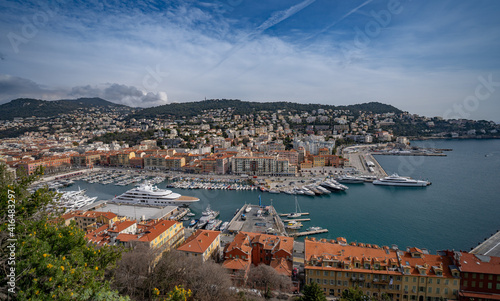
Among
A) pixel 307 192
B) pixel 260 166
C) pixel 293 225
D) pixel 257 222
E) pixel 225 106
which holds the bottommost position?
pixel 293 225

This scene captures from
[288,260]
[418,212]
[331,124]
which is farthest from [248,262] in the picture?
[331,124]

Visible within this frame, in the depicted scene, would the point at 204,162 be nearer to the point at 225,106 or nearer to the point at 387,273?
the point at 387,273

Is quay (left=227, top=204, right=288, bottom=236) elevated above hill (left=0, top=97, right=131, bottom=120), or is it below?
below

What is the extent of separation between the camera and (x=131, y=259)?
6.51 meters

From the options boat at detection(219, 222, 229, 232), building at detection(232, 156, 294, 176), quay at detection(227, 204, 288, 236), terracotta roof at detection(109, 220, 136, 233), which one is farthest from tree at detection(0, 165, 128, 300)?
building at detection(232, 156, 294, 176)

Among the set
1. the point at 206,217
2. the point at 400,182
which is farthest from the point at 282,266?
the point at 400,182

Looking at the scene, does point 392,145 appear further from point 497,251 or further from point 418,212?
point 497,251

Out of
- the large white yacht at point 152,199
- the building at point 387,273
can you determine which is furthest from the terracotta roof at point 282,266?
the large white yacht at point 152,199

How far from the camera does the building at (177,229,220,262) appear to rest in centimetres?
836

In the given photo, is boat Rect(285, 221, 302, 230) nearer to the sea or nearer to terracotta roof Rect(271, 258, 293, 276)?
the sea

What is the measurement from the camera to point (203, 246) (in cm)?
865

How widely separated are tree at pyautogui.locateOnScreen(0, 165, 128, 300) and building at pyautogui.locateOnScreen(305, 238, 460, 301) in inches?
228

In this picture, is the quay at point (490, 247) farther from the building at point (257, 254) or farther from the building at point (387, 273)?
the building at point (257, 254)

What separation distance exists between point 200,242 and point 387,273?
18.4 feet
